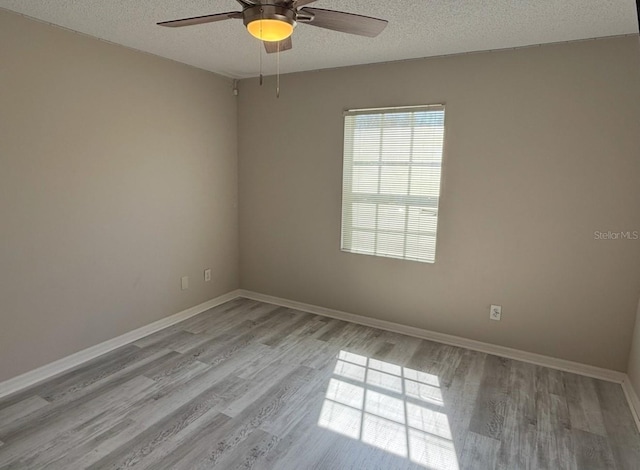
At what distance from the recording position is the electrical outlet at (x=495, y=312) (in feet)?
10.2

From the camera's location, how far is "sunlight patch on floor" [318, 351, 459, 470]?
81.6 inches

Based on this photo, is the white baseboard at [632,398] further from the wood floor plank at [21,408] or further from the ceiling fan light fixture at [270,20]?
the wood floor plank at [21,408]

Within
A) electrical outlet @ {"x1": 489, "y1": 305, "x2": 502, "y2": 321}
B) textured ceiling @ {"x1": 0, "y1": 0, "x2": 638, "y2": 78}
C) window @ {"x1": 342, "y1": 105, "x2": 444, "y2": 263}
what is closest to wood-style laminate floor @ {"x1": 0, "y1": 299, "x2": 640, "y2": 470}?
electrical outlet @ {"x1": 489, "y1": 305, "x2": 502, "y2": 321}

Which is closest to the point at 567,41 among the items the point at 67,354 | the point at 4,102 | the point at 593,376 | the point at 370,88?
the point at 370,88

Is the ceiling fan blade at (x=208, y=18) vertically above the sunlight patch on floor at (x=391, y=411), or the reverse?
the ceiling fan blade at (x=208, y=18)

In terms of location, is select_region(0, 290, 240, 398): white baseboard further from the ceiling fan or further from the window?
the ceiling fan

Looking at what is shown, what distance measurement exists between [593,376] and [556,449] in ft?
3.46

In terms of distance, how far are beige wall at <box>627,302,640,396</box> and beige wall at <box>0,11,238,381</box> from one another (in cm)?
359

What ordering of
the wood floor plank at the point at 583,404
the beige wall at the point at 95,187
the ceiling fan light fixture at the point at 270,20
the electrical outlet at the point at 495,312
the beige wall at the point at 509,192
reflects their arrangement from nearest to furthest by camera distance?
the ceiling fan light fixture at the point at 270,20, the wood floor plank at the point at 583,404, the beige wall at the point at 95,187, the beige wall at the point at 509,192, the electrical outlet at the point at 495,312

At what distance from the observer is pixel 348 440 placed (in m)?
2.12

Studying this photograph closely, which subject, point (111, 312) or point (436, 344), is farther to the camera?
point (436, 344)

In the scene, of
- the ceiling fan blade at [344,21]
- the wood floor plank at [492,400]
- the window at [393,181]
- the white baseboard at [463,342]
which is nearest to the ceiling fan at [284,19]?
the ceiling fan blade at [344,21]

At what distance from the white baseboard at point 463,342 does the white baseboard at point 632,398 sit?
0.27ft

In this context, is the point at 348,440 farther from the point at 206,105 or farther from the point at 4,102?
the point at 206,105
